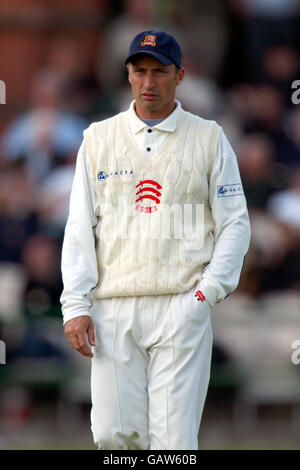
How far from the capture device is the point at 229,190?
4422mm

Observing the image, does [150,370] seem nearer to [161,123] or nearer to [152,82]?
[161,123]

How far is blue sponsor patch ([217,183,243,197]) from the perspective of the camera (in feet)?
14.4

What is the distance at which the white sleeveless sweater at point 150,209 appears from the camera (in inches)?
171

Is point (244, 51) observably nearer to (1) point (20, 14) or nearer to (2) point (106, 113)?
(2) point (106, 113)

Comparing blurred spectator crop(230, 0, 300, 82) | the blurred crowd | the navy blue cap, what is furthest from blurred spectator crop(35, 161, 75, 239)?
the navy blue cap

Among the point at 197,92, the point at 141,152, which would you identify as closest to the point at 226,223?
the point at 141,152

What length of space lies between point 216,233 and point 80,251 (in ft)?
1.85

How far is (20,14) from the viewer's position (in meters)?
8.62

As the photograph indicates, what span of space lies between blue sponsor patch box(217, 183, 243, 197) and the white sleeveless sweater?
0.06m

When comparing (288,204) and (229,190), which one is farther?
(288,204)

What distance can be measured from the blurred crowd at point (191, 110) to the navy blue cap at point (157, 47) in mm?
3323

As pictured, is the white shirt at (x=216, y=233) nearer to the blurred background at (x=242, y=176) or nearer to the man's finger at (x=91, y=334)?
the man's finger at (x=91, y=334)

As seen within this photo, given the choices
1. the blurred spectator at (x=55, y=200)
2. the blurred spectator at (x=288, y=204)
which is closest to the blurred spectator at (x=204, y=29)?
the blurred spectator at (x=288, y=204)
